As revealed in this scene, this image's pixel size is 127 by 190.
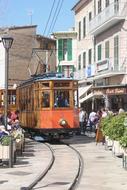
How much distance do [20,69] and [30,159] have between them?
47287 millimetres

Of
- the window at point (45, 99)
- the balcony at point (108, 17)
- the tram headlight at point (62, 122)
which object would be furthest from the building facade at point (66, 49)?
the tram headlight at point (62, 122)

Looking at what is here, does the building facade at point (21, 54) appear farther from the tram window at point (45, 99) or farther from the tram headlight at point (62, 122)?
the tram headlight at point (62, 122)

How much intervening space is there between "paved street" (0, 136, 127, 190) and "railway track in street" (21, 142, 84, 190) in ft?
0.62

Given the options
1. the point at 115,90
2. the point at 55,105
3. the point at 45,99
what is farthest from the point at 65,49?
the point at 55,105

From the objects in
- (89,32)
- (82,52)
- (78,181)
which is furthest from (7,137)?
(82,52)

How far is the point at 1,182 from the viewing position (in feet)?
46.2

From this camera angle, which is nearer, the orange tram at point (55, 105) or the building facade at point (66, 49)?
the orange tram at point (55, 105)

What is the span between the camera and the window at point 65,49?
64625 millimetres

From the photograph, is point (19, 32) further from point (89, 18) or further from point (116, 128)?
point (116, 128)

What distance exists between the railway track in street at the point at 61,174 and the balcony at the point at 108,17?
19223mm

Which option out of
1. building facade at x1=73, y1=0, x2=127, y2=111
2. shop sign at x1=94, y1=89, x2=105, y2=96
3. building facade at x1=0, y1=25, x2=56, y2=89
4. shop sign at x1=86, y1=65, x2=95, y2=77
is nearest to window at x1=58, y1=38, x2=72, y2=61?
building facade at x1=0, y1=25, x2=56, y2=89

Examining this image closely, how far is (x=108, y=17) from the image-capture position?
4153 centimetres

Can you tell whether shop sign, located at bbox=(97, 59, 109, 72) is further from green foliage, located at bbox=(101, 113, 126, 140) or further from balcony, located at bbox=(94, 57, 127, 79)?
green foliage, located at bbox=(101, 113, 126, 140)

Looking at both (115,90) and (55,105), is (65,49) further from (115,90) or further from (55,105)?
(55,105)
